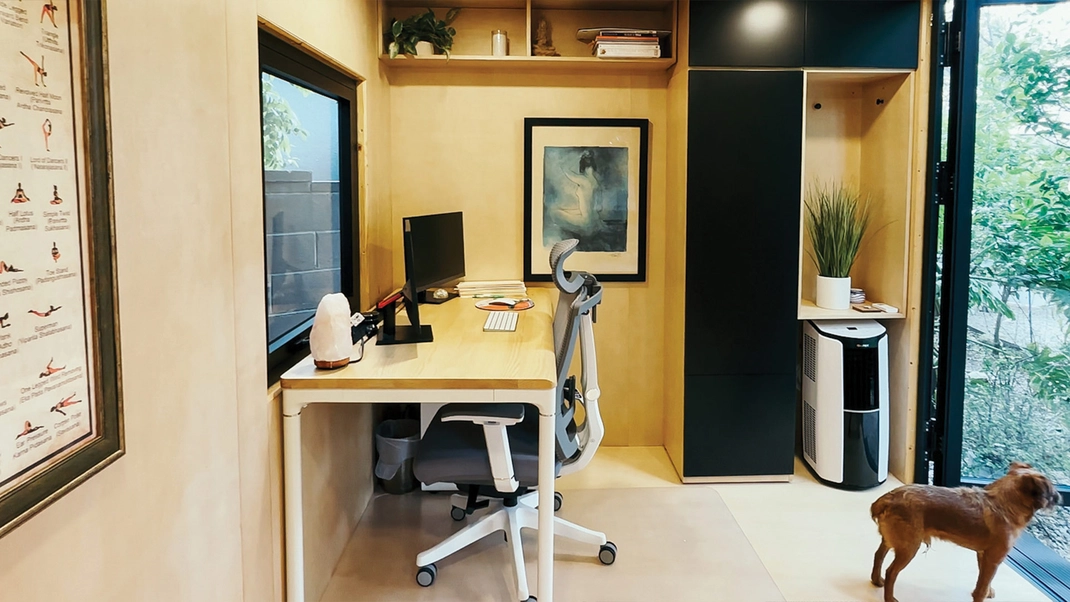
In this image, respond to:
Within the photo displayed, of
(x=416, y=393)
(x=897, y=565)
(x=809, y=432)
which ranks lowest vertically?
(x=897, y=565)

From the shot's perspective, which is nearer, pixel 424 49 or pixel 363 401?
pixel 363 401

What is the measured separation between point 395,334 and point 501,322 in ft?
1.45

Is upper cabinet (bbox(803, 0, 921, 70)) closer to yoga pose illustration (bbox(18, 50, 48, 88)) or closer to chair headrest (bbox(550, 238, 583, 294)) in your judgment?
chair headrest (bbox(550, 238, 583, 294))

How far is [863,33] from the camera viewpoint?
3150 millimetres

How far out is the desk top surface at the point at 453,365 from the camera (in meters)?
2.03

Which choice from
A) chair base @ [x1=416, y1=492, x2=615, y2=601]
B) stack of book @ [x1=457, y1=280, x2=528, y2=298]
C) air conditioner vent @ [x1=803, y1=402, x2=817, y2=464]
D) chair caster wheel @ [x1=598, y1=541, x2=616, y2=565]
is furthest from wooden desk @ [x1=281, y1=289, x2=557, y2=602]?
air conditioner vent @ [x1=803, y1=402, x2=817, y2=464]

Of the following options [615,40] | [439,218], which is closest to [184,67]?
[439,218]

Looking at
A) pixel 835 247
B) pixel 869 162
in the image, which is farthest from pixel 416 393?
pixel 869 162

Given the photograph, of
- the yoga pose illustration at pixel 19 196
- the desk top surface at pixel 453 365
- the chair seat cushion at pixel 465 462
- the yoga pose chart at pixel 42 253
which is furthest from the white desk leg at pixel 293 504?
the yoga pose illustration at pixel 19 196

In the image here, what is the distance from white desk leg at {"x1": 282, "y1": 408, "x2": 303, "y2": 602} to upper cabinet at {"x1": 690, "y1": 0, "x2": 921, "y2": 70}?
2.09 metres

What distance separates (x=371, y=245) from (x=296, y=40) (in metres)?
1.13

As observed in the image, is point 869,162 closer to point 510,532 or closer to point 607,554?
point 607,554

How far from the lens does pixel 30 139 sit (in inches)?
39.2

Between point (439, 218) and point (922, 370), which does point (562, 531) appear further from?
point (922, 370)
